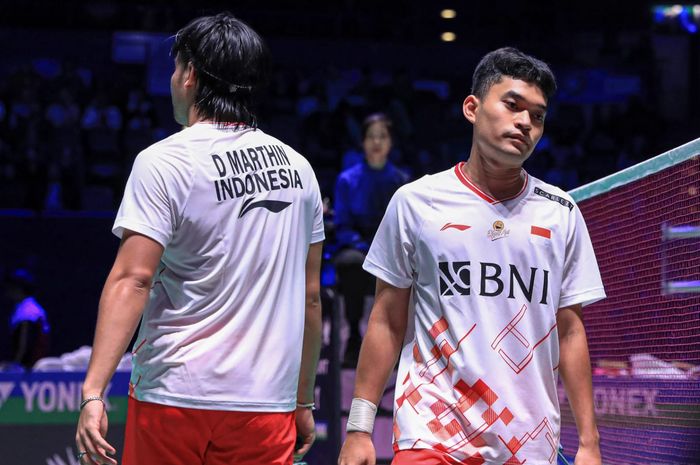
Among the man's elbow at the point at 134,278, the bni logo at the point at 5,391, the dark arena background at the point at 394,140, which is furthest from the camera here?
the bni logo at the point at 5,391

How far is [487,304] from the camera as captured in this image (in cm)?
252

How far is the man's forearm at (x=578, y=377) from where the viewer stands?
2576mm

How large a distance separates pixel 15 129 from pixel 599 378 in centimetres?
1132

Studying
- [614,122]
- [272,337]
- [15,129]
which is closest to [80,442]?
[272,337]

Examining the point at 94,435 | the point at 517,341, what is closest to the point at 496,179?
the point at 517,341

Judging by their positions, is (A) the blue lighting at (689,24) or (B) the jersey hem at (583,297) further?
(A) the blue lighting at (689,24)

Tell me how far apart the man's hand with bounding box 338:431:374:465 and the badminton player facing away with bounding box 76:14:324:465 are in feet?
0.46

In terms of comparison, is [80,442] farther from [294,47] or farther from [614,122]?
[294,47]

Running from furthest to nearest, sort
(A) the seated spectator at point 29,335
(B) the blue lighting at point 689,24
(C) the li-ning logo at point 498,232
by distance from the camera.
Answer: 1. (B) the blue lighting at point 689,24
2. (A) the seated spectator at point 29,335
3. (C) the li-ning logo at point 498,232

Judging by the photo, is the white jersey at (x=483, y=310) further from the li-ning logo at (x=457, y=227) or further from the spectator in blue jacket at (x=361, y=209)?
the spectator in blue jacket at (x=361, y=209)

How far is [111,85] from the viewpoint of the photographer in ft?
53.4

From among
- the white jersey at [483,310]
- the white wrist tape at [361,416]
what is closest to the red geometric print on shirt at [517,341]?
the white jersey at [483,310]

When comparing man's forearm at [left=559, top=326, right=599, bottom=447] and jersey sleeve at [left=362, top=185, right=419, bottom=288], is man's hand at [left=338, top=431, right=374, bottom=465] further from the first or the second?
man's forearm at [left=559, top=326, right=599, bottom=447]

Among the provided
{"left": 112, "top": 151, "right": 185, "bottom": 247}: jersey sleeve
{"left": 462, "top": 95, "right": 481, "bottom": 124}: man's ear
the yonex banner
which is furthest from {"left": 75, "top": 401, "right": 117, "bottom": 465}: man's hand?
the yonex banner
